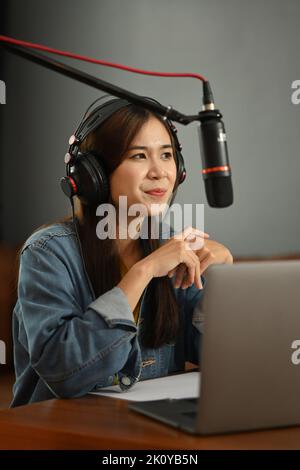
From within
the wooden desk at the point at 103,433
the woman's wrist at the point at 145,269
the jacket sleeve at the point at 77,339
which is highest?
the woman's wrist at the point at 145,269

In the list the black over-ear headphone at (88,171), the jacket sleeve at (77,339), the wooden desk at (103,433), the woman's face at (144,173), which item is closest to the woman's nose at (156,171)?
the woman's face at (144,173)

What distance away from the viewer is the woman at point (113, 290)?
1.17 meters

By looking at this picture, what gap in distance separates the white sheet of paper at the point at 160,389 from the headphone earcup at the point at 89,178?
1.26 feet

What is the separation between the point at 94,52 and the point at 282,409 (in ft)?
7.90

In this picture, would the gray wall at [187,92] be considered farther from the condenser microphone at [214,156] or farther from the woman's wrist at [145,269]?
the condenser microphone at [214,156]

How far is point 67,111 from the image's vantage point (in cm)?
305

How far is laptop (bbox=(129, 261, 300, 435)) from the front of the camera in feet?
2.79

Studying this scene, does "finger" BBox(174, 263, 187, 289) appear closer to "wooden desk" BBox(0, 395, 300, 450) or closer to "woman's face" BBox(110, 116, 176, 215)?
"woman's face" BBox(110, 116, 176, 215)

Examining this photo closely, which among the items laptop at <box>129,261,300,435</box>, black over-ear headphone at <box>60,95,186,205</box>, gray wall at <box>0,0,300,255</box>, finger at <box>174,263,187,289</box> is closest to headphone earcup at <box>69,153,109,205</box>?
black over-ear headphone at <box>60,95,186,205</box>

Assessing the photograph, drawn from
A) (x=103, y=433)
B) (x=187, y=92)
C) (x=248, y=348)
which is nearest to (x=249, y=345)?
(x=248, y=348)

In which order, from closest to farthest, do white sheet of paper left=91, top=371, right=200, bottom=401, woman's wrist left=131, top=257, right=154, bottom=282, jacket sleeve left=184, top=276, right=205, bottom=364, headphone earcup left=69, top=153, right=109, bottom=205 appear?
white sheet of paper left=91, top=371, right=200, bottom=401 → woman's wrist left=131, top=257, right=154, bottom=282 → headphone earcup left=69, top=153, right=109, bottom=205 → jacket sleeve left=184, top=276, right=205, bottom=364

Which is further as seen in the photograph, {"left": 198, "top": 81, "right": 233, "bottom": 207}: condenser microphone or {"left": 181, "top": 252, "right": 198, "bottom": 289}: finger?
{"left": 181, "top": 252, "right": 198, "bottom": 289}: finger

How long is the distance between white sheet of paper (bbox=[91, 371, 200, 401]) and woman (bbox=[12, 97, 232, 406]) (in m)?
0.02

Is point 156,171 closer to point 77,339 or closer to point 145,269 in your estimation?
point 145,269
